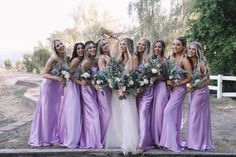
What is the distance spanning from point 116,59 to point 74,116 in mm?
1285

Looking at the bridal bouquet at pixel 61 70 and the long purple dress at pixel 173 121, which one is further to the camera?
the bridal bouquet at pixel 61 70

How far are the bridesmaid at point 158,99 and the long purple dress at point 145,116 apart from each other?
9 cm

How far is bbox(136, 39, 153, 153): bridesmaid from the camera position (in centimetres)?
677

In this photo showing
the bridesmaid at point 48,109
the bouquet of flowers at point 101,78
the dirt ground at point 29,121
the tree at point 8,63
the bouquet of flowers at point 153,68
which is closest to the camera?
the bouquet of flowers at point 153,68

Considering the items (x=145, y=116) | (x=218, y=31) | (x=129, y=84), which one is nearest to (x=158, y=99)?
(x=145, y=116)

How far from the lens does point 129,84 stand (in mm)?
6574

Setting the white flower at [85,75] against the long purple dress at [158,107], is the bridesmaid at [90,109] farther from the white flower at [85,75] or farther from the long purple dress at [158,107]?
the long purple dress at [158,107]

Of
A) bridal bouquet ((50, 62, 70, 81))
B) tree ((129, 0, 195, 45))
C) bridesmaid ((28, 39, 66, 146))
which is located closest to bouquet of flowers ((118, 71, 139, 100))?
bridal bouquet ((50, 62, 70, 81))

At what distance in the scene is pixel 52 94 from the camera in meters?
7.30

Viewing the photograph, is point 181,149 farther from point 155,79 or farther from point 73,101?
point 73,101

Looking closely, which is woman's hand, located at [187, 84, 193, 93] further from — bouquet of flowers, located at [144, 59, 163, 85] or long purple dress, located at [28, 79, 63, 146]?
long purple dress, located at [28, 79, 63, 146]

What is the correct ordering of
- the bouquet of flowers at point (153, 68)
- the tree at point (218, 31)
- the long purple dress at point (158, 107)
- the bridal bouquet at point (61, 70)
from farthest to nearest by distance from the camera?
the tree at point (218, 31) < the bridal bouquet at point (61, 70) < the long purple dress at point (158, 107) < the bouquet of flowers at point (153, 68)

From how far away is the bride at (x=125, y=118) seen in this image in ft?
22.1

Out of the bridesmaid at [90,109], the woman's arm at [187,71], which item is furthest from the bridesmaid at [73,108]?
the woman's arm at [187,71]
